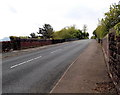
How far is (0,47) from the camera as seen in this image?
26.9m

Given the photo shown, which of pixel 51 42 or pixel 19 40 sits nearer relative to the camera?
pixel 19 40

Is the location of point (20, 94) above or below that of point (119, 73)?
below

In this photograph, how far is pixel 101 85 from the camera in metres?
7.36

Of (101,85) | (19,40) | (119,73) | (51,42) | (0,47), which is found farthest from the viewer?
(51,42)

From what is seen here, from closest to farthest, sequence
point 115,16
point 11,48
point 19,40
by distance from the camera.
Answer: point 115,16, point 11,48, point 19,40

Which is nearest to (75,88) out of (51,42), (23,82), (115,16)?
(23,82)

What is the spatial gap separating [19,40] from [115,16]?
2509cm

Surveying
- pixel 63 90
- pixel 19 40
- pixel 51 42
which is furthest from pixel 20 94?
pixel 51 42

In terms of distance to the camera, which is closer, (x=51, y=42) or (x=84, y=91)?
(x=84, y=91)

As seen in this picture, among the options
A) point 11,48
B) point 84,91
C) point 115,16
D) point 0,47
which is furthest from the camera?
point 11,48

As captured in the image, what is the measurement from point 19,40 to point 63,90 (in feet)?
87.4

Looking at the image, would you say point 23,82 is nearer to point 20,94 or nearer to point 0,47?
point 20,94

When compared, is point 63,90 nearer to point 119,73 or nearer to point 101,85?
point 101,85

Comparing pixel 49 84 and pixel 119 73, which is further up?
pixel 119 73
